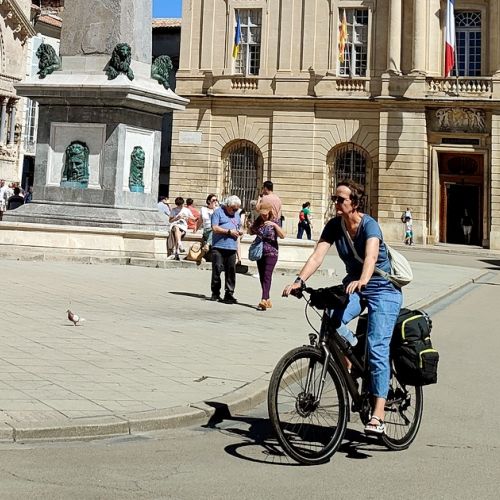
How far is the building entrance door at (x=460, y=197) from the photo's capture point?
122ft

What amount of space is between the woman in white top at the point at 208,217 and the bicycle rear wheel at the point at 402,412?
30.7 ft

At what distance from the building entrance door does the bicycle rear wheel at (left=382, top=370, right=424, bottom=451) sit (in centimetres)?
3281

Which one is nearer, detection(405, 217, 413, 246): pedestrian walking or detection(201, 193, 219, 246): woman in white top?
detection(201, 193, 219, 246): woman in white top

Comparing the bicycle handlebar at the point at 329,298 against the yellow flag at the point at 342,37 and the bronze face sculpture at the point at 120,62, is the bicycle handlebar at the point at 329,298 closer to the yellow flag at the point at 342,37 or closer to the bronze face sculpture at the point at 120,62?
the bronze face sculpture at the point at 120,62

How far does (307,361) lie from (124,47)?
11.4m

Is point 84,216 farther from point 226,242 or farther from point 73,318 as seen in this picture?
point 73,318

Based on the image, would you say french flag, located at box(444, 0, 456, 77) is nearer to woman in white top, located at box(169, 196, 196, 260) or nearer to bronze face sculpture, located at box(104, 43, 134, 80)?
woman in white top, located at box(169, 196, 196, 260)

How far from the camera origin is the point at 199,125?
39.3m

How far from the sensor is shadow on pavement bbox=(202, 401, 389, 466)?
4922mm

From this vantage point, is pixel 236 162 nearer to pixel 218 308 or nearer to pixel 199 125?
pixel 199 125

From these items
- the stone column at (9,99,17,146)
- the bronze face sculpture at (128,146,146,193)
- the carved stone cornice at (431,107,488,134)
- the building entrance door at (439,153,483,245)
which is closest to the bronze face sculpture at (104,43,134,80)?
the bronze face sculpture at (128,146,146,193)

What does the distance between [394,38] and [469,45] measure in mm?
3811

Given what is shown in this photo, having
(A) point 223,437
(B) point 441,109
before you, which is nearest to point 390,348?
(A) point 223,437

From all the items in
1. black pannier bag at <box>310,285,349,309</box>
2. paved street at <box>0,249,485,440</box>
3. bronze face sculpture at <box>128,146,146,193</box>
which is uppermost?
bronze face sculpture at <box>128,146,146,193</box>
